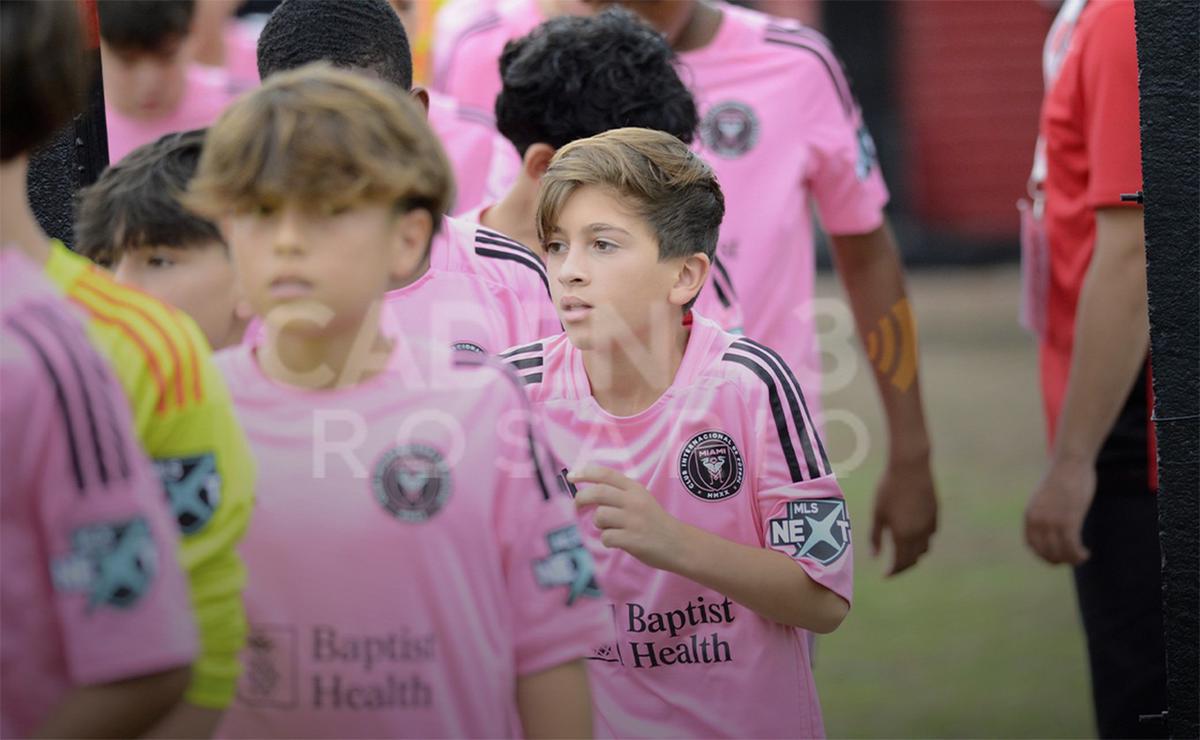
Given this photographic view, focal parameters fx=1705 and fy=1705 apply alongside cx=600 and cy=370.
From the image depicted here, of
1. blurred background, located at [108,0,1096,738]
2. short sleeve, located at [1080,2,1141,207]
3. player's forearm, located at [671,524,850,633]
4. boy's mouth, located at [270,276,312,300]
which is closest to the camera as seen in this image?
boy's mouth, located at [270,276,312,300]

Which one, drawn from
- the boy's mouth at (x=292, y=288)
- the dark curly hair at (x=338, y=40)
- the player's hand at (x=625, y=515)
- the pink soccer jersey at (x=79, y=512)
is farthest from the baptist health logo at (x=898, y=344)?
the pink soccer jersey at (x=79, y=512)

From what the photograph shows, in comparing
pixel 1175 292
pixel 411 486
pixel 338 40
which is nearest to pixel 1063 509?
pixel 1175 292

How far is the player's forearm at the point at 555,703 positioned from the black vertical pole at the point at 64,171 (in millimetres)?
1158

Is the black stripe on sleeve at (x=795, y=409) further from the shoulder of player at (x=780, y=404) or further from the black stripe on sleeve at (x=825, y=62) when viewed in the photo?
the black stripe on sleeve at (x=825, y=62)

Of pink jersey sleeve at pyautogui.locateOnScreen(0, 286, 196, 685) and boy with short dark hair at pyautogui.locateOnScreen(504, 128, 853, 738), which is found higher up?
pink jersey sleeve at pyautogui.locateOnScreen(0, 286, 196, 685)

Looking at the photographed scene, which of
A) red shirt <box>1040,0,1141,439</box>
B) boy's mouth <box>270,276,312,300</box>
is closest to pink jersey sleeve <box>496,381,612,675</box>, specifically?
boy's mouth <box>270,276,312,300</box>

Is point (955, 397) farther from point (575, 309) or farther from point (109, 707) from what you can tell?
point (109, 707)

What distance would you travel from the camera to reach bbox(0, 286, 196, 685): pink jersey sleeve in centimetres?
173

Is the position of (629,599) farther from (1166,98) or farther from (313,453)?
(1166,98)

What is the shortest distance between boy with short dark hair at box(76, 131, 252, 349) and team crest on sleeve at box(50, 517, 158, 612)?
2.09ft

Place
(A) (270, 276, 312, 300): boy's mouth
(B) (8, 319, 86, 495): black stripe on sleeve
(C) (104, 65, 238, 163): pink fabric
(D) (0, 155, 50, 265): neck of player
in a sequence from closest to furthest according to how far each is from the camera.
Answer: (B) (8, 319, 86, 495): black stripe on sleeve, (D) (0, 155, 50, 265): neck of player, (A) (270, 276, 312, 300): boy's mouth, (C) (104, 65, 238, 163): pink fabric

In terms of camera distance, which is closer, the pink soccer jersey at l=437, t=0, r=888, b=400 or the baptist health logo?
the pink soccer jersey at l=437, t=0, r=888, b=400

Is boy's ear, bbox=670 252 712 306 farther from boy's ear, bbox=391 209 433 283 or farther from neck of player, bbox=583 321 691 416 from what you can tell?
boy's ear, bbox=391 209 433 283

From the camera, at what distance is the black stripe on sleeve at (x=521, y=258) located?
2.86m
